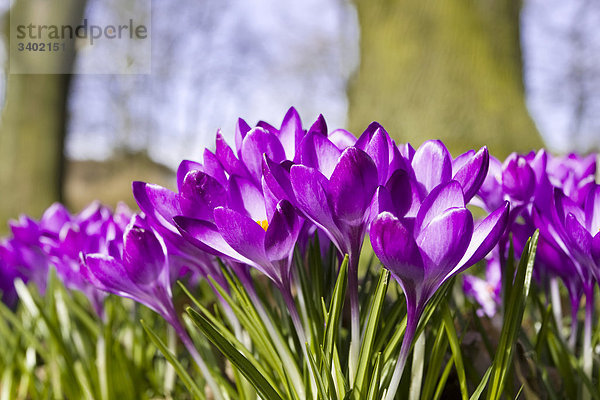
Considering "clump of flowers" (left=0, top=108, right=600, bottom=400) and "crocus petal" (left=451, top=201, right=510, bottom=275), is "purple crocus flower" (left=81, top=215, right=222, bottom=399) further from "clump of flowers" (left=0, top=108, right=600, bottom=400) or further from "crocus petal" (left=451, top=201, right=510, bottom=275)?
"crocus petal" (left=451, top=201, right=510, bottom=275)

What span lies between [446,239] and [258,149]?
0.32 meters

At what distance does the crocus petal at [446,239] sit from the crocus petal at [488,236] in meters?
0.02

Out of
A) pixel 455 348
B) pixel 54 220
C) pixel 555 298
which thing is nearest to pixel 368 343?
pixel 455 348

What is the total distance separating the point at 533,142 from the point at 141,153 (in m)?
18.8

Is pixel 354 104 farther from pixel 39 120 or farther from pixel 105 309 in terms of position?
pixel 39 120

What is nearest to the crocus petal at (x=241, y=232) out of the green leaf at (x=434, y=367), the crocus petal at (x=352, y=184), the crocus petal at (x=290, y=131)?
the crocus petal at (x=352, y=184)

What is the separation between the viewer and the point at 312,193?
63 cm

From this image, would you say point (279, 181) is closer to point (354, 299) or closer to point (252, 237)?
point (252, 237)

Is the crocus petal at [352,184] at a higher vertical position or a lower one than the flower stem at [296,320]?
higher

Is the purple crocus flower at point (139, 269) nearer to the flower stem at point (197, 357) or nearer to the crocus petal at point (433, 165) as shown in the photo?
the flower stem at point (197, 357)

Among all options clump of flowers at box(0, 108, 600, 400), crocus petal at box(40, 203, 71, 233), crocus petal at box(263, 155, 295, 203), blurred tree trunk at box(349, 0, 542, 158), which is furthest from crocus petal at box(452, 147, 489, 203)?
blurred tree trunk at box(349, 0, 542, 158)

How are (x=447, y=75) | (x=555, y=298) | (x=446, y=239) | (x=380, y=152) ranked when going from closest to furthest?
A: (x=446, y=239), (x=380, y=152), (x=555, y=298), (x=447, y=75)

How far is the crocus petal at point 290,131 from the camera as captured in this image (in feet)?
2.77

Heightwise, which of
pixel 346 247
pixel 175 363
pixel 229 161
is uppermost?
pixel 229 161
